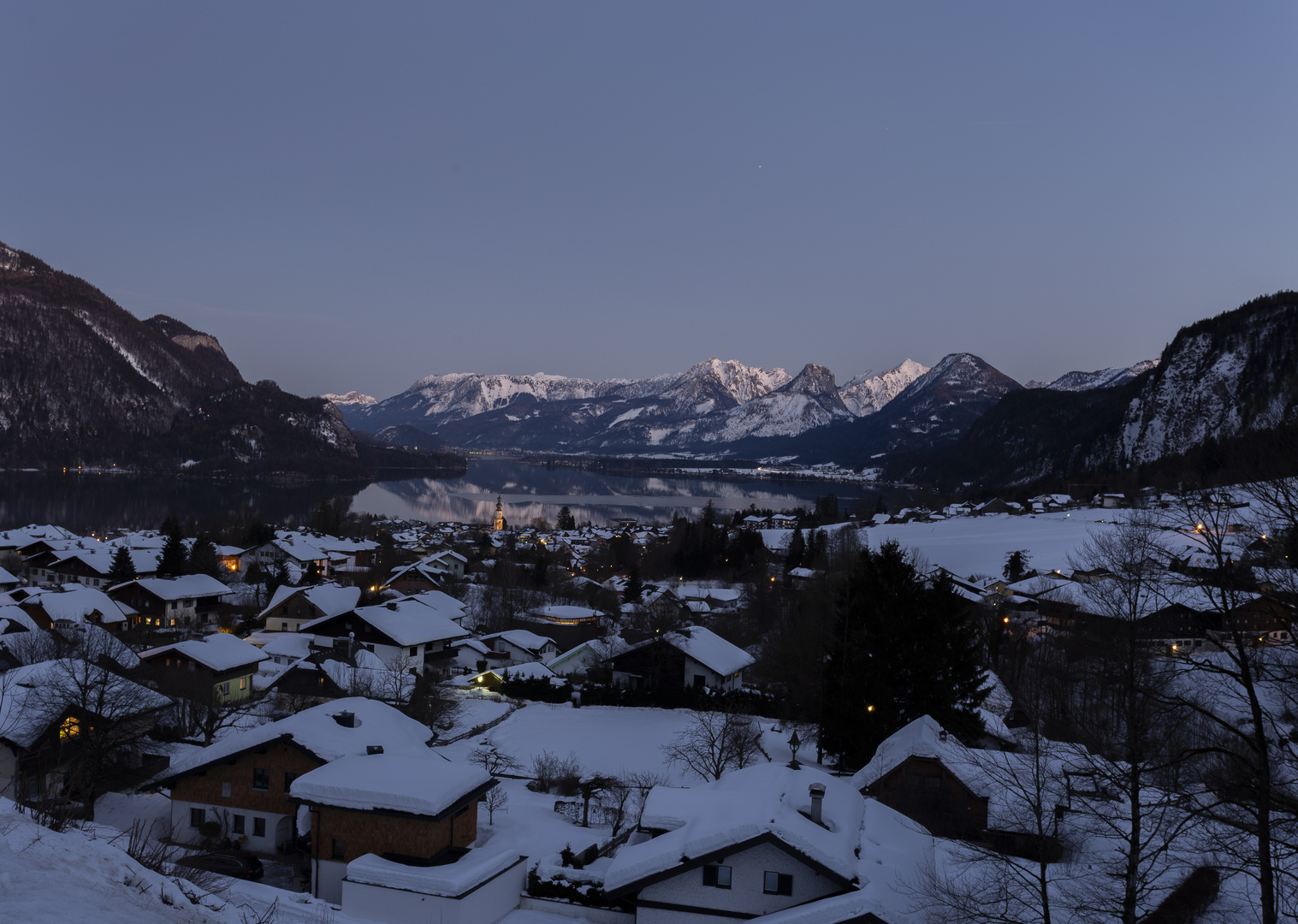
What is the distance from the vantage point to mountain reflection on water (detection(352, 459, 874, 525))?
367ft

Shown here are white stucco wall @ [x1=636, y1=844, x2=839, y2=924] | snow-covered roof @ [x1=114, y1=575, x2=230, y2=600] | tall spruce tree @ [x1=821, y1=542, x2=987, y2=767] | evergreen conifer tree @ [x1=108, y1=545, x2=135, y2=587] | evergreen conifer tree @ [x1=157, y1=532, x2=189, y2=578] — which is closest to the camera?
white stucco wall @ [x1=636, y1=844, x2=839, y2=924]

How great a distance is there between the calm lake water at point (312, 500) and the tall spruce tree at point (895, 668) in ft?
188

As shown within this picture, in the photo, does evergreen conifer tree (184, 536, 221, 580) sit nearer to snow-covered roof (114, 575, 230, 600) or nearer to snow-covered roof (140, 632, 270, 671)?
snow-covered roof (114, 575, 230, 600)

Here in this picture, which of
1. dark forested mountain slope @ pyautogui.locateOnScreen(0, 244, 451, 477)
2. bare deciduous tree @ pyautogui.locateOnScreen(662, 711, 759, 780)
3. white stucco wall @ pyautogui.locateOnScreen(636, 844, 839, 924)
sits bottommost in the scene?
bare deciduous tree @ pyautogui.locateOnScreen(662, 711, 759, 780)

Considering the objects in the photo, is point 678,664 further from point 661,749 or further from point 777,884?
point 777,884

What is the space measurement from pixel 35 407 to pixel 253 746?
17832 cm

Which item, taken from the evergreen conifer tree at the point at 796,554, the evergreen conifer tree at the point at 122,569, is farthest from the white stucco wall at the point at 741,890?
the evergreen conifer tree at the point at 796,554

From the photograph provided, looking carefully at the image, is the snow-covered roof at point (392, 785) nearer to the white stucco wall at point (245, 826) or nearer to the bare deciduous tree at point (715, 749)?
the white stucco wall at point (245, 826)

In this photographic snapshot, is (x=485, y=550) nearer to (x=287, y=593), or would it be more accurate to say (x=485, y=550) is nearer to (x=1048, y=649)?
(x=287, y=593)

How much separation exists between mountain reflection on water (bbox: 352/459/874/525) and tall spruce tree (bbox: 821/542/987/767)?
271 ft

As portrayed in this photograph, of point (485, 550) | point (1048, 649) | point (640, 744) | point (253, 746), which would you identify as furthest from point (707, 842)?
point (485, 550)

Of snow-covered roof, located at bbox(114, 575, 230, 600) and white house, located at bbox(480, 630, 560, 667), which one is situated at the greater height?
snow-covered roof, located at bbox(114, 575, 230, 600)

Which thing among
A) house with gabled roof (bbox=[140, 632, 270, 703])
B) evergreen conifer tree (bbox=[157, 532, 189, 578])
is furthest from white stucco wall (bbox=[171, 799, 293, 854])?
evergreen conifer tree (bbox=[157, 532, 189, 578])

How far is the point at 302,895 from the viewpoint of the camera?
1003 cm
